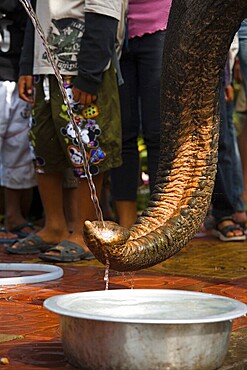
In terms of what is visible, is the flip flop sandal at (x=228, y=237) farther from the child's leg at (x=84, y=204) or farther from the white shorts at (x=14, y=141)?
the white shorts at (x=14, y=141)

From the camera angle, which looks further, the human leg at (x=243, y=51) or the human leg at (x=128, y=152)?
the human leg at (x=243, y=51)

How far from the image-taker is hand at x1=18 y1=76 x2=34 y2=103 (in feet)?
19.1

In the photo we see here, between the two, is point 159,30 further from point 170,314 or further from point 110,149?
point 170,314

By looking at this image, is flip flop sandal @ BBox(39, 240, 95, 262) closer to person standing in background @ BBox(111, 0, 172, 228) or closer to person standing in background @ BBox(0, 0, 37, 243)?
person standing in background @ BBox(111, 0, 172, 228)

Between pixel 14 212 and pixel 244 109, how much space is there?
2.84 meters

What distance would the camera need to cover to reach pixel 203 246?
20.2ft

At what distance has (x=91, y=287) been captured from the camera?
4.57 meters

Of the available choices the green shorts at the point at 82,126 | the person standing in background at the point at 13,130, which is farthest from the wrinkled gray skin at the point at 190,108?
the person standing in background at the point at 13,130

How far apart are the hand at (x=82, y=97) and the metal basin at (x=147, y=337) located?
2557 millimetres

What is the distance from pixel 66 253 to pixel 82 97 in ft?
2.84

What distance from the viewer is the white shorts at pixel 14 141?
21.7 feet

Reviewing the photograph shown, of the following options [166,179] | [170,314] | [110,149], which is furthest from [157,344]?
[110,149]

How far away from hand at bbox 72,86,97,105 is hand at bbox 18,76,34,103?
528 millimetres

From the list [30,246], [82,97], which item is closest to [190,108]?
[82,97]
